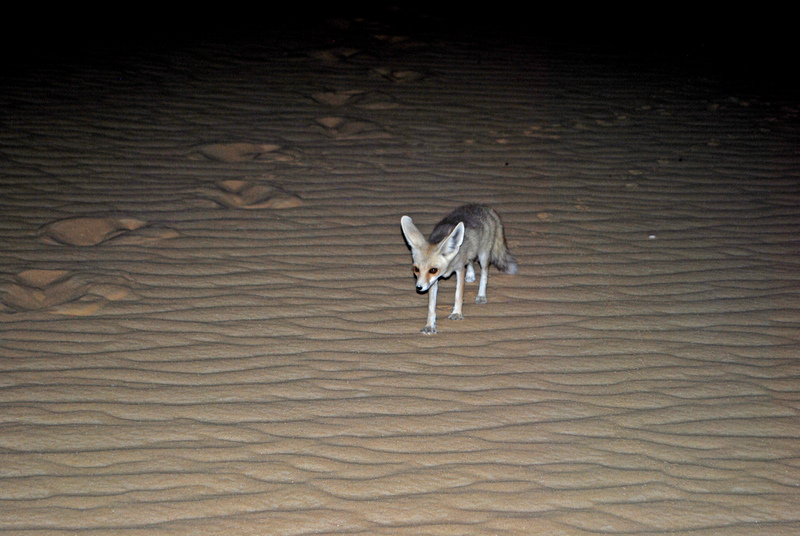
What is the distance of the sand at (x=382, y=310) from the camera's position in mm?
3180

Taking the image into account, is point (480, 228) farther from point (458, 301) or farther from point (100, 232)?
point (100, 232)

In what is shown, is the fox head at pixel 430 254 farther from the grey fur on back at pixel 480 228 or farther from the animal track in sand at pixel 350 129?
the animal track in sand at pixel 350 129

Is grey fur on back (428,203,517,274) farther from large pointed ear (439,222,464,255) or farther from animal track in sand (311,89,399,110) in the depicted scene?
animal track in sand (311,89,399,110)

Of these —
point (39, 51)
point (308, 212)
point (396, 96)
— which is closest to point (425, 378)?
point (308, 212)

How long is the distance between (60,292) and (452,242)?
2.75 meters

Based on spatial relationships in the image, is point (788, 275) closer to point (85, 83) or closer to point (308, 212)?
point (308, 212)

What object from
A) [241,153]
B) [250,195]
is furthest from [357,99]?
[250,195]

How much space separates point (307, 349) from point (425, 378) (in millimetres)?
777

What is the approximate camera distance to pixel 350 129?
303 inches

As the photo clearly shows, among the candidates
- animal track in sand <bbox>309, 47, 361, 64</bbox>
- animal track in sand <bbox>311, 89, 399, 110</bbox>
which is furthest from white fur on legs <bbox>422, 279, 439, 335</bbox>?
animal track in sand <bbox>309, 47, 361, 64</bbox>

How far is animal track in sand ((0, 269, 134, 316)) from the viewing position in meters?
4.65

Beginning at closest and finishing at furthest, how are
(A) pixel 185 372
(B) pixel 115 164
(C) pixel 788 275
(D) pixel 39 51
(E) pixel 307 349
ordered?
(A) pixel 185 372
(E) pixel 307 349
(C) pixel 788 275
(B) pixel 115 164
(D) pixel 39 51

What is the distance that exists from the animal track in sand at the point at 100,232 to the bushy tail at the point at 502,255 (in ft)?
8.40

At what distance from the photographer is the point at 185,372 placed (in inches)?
Answer: 159
